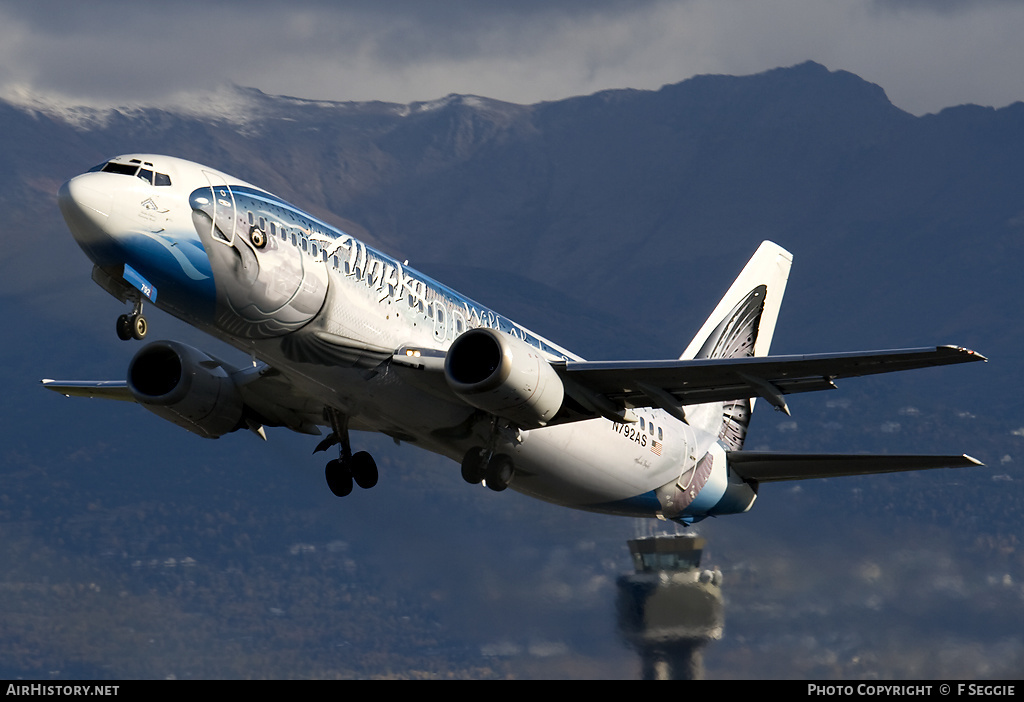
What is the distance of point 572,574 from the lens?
152 ft

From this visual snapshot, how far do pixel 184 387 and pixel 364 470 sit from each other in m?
4.82

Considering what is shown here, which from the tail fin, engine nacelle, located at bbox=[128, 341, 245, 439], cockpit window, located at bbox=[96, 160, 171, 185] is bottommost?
engine nacelle, located at bbox=[128, 341, 245, 439]

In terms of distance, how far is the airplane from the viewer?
26.2m

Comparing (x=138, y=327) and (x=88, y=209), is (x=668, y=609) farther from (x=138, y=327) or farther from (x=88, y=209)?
(x=88, y=209)

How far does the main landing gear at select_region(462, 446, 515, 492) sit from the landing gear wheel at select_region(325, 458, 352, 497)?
4.22 m

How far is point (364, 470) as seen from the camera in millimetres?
33688

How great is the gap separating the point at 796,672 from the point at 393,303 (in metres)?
24.1

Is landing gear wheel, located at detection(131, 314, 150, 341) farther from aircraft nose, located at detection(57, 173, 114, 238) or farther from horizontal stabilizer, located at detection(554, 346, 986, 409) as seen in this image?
horizontal stabilizer, located at detection(554, 346, 986, 409)

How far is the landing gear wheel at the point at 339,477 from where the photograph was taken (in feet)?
111

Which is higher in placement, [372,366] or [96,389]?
[96,389]

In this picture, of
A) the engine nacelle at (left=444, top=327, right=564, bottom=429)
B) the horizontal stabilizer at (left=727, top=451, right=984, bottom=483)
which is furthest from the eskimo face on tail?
the horizontal stabilizer at (left=727, top=451, right=984, bottom=483)

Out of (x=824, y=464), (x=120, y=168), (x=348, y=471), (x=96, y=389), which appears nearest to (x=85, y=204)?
(x=120, y=168)

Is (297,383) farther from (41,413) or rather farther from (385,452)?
(41,413)

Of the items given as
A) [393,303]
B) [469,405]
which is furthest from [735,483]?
[393,303]
